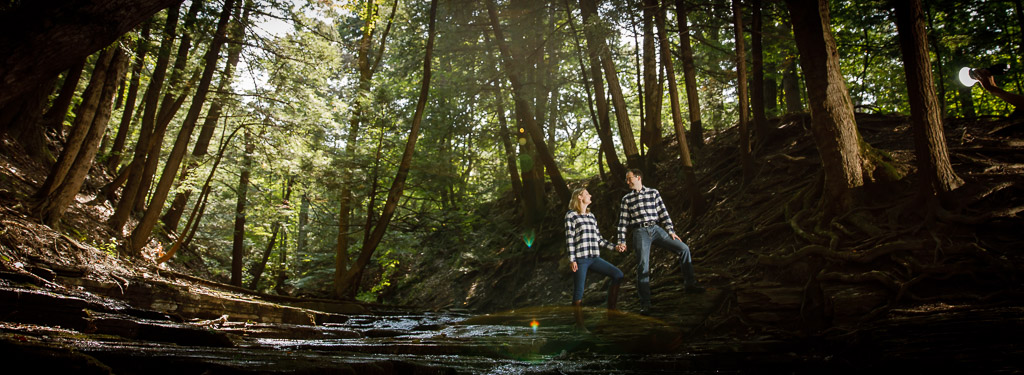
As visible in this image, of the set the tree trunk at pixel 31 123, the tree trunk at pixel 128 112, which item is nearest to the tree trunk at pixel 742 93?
the tree trunk at pixel 128 112

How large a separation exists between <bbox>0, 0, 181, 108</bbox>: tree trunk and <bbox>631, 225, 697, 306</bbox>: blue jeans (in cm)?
640

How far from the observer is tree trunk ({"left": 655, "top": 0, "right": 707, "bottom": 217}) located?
33.7ft

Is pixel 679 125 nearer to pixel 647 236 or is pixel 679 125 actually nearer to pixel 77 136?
pixel 647 236

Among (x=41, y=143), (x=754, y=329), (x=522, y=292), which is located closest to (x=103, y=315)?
(x=754, y=329)

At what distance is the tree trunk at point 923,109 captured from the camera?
248 inches

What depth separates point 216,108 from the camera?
49.9 feet

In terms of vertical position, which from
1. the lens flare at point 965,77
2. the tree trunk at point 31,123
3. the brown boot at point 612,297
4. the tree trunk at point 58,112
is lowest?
the brown boot at point 612,297

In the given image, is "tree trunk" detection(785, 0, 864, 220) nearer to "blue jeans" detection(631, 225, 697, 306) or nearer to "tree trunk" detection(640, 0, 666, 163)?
"blue jeans" detection(631, 225, 697, 306)

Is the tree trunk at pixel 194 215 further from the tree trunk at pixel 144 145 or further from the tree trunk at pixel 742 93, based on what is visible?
the tree trunk at pixel 742 93

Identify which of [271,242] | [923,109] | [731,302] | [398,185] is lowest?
[731,302]

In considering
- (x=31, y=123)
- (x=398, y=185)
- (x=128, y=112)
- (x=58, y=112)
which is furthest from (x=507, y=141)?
(x=58, y=112)

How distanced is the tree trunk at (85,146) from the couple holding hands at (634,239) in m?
8.07

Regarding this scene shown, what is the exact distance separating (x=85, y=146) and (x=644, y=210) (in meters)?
9.21

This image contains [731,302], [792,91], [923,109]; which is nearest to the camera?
[923,109]
